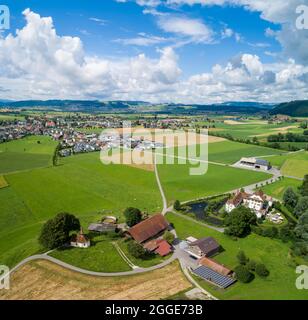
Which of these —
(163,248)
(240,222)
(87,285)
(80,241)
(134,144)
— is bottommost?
→ (87,285)

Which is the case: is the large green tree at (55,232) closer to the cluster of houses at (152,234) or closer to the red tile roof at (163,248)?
the cluster of houses at (152,234)

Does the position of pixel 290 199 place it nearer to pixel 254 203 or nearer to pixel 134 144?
pixel 254 203

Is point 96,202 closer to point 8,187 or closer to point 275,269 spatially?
point 8,187

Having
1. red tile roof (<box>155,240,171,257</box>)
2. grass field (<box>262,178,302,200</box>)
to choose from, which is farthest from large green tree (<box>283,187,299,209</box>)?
red tile roof (<box>155,240,171,257</box>)

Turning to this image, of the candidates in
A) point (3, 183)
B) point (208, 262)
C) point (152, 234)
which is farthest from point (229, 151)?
point (208, 262)

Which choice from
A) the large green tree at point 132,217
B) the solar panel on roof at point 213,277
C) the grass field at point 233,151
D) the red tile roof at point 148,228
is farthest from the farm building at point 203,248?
the grass field at point 233,151

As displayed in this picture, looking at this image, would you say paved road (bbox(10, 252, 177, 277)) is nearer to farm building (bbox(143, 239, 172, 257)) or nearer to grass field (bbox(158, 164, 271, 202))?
farm building (bbox(143, 239, 172, 257))
